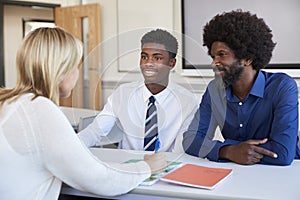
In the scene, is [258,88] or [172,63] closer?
[258,88]

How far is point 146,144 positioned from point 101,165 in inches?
26.4

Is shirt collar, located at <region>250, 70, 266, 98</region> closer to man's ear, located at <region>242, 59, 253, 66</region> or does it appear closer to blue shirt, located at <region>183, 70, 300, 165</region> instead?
blue shirt, located at <region>183, 70, 300, 165</region>

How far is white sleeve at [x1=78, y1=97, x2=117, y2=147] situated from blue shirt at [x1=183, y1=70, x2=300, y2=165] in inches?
16.2

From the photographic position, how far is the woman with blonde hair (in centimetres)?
107

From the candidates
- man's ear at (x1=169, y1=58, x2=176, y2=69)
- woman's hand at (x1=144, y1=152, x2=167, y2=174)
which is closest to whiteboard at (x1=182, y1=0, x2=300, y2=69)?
man's ear at (x1=169, y1=58, x2=176, y2=69)

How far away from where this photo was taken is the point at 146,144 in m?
1.80

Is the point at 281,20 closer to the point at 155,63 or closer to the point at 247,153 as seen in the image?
the point at 155,63

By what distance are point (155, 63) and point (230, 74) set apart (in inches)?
12.8

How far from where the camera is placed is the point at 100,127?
6.24ft

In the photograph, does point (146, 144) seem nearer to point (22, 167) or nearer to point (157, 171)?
point (157, 171)

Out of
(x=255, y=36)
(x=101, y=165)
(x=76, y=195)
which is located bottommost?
(x=76, y=195)

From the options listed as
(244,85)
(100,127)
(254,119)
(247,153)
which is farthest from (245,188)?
(100,127)

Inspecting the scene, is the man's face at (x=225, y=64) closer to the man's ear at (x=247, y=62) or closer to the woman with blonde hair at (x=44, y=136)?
the man's ear at (x=247, y=62)

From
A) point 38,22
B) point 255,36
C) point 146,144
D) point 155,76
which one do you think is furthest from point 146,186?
point 38,22
